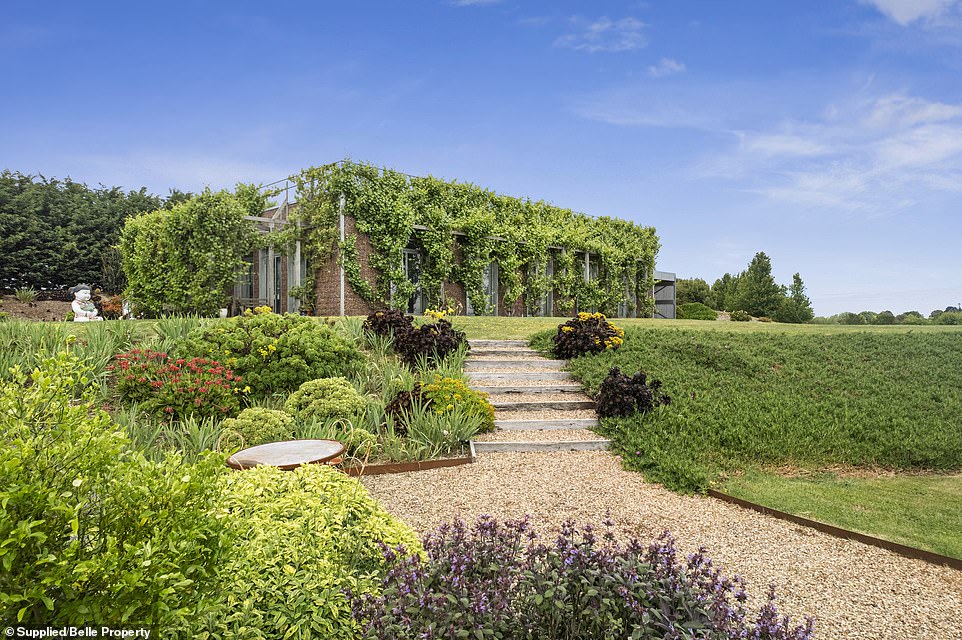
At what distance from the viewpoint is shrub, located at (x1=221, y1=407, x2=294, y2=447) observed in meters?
5.97

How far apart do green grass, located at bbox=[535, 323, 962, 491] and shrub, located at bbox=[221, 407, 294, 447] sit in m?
3.82

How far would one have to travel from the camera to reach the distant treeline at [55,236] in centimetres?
2411

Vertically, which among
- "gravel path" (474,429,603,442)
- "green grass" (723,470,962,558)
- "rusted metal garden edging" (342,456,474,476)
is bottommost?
"green grass" (723,470,962,558)

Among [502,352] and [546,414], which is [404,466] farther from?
[502,352]

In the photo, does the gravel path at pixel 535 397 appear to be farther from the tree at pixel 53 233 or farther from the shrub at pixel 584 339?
the tree at pixel 53 233

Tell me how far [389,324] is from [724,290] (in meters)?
30.9

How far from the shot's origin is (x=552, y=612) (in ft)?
7.42

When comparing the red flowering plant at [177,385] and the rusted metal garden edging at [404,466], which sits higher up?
the red flowering plant at [177,385]

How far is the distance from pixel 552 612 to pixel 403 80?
11.9 metres

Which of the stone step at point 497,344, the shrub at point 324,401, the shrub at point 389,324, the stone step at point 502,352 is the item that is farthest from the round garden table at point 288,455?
the stone step at point 497,344

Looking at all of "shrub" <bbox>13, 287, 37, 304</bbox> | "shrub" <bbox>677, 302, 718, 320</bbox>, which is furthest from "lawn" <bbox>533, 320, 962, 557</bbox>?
"shrub" <bbox>13, 287, 37, 304</bbox>

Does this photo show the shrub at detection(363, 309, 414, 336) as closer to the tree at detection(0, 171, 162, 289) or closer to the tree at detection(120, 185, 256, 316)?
the tree at detection(120, 185, 256, 316)

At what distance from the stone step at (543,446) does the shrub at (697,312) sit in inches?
954

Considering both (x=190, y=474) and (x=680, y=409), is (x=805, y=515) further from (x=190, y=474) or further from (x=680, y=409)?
(x=190, y=474)
